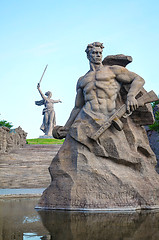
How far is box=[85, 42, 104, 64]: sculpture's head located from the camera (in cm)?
662

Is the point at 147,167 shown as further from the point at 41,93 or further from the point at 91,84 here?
the point at 41,93

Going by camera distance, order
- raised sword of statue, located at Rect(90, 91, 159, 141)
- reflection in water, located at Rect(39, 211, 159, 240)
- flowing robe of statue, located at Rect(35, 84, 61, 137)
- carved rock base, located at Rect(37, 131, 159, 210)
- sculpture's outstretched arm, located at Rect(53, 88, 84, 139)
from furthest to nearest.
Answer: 1. flowing robe of statue, located at Rect(35, 84, 61, 137)
2. sculpture's outstretched arm, located at Rect(53, 88, 84, 139)
3. raised sword of statue, located at Rect(90, 91, 159, 141)
4. carved rock base, located at Rect(37, 131, 159, 210)
5. reflection in water, located at Rect(39, 211, 159, 240)

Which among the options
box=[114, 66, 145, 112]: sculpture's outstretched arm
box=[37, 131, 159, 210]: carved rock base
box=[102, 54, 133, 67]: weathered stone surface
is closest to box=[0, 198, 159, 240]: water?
box=[37, 131, 159, 210]: carved rock base

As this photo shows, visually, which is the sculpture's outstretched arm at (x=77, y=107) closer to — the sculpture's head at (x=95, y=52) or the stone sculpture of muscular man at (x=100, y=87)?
the stone sculpture of muscular man at (x=100, y=87)

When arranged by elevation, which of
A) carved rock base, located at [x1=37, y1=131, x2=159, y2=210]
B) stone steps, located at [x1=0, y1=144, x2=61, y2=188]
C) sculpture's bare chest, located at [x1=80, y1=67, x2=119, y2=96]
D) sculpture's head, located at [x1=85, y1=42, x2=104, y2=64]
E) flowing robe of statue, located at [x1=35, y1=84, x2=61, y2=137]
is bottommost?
carved rock base, located at [x1=37, y1=131, x2=159, y2=210]

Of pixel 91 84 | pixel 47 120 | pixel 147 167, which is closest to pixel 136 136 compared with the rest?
pixel 147 167

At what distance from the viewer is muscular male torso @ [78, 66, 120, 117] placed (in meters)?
6.30

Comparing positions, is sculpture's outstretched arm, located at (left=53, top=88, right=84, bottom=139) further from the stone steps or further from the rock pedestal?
the stone steps

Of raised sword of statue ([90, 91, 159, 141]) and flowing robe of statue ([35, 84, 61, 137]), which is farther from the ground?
flowing robe of statue ([35, 84, 61, 137])

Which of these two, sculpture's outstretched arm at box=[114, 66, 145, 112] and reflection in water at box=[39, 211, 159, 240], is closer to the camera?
reflection in water at box=[39, 211, 159, 240]

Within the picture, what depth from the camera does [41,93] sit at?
35.0 metres

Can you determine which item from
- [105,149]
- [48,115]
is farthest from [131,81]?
[48,115]

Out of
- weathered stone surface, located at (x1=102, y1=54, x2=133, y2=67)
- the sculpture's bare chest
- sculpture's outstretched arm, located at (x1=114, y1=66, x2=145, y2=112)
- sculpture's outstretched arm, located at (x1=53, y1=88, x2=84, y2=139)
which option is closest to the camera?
sculpture's outstretched arm, located at (x1=114, y1=66, x2=145, y2=112)

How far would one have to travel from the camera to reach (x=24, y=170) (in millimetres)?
14852
